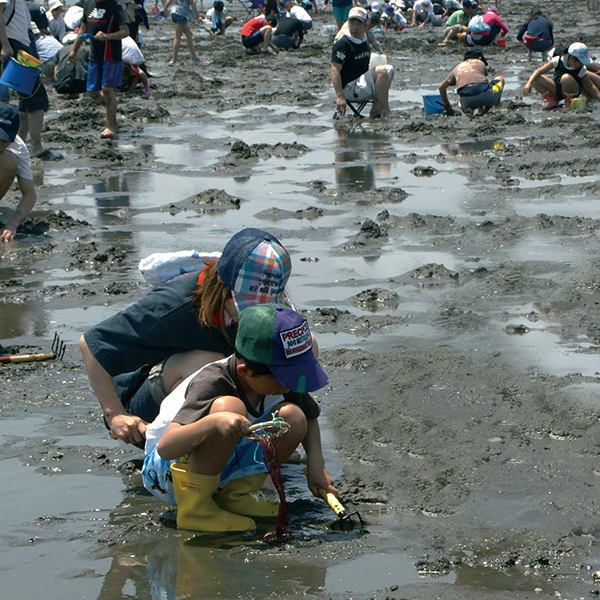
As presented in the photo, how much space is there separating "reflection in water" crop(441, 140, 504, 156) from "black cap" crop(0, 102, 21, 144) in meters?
4.97

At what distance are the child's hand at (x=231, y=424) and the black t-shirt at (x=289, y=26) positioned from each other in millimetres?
18936

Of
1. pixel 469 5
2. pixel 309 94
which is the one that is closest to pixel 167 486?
pixel 309 94

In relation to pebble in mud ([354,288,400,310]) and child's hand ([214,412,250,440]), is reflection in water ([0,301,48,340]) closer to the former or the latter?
pebble in mud ([354,288,400,310])

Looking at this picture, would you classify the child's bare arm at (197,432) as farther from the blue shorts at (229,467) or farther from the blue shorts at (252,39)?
the blue shorts at (252,39)

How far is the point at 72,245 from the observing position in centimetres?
662

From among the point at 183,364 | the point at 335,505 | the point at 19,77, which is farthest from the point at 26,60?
the point at 335,505

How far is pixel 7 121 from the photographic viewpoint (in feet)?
20.2

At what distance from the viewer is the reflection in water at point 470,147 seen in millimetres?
9680

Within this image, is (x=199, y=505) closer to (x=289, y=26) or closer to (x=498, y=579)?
(x=498, y=579)

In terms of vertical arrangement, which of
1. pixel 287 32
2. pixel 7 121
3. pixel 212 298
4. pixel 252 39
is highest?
pixel 287 32

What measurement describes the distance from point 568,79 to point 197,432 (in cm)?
1049

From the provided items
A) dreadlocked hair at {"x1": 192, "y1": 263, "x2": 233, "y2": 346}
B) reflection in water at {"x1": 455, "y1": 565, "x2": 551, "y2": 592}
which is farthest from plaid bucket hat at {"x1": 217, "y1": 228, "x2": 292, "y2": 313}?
reflection in water at {"x1": 455, "y1": 565, "x2": 551, "y2": 592}

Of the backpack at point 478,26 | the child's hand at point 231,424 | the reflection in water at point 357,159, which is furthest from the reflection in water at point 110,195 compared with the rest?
the backpack at point 478,26

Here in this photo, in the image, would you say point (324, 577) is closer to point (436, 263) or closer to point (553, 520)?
point (553, 520)
